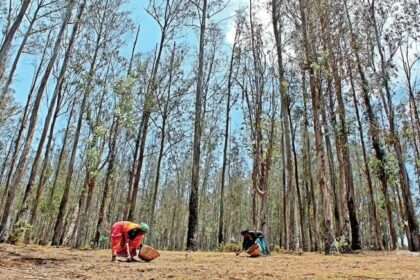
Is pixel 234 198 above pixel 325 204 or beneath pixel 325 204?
above

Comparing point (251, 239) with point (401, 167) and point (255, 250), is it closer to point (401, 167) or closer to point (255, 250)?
point (255, 250)

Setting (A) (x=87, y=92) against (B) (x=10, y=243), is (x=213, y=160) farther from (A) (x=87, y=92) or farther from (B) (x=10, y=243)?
(B) (x=10, y=243)

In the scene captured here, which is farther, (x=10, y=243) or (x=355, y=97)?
(x=355, y=97)

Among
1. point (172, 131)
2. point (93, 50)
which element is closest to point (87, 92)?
point (93, 50)

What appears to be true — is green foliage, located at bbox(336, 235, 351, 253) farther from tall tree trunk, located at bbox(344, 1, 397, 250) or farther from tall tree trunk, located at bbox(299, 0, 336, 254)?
tall tree trunk, located at bbox(344, 1, 397, 250)

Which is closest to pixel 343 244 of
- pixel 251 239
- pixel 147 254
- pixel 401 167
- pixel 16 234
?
pixel 251 239

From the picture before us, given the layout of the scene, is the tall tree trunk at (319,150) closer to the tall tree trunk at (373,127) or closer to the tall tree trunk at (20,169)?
the tall tree trunk at (373,127)

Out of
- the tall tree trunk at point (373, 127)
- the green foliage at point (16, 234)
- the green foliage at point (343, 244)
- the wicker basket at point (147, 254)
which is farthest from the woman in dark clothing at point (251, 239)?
the tall tree trunk at point (373, 127)

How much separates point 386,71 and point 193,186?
1204 centimetres

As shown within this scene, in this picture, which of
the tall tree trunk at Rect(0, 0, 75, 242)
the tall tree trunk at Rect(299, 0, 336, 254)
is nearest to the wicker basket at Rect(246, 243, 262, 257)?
the tall tree trunk at Rect(299, 0, 336, 254)

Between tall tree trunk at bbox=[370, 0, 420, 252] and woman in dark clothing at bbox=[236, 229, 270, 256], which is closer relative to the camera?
woman in dark clothing at bbox=[236, 229, 270, 256]

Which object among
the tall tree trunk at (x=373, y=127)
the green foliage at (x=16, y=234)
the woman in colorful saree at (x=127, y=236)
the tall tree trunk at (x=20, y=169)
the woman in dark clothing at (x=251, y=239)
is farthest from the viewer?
the tall tree trunk at (x=373, y=127)

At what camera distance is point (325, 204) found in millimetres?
12102

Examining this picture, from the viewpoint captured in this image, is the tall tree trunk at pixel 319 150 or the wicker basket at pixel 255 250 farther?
the tall tree trunk at pixel 319 150
